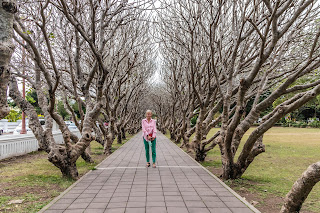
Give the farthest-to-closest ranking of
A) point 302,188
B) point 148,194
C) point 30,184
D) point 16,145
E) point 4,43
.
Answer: point 16,145, point 30,184, point 148,194, point 302,188, point 4,43

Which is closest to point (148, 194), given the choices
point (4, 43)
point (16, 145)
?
point (4, 43)

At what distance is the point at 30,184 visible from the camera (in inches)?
252

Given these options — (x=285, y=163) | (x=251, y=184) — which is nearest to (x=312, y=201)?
(x=251, y=184)

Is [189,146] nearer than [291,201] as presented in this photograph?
No

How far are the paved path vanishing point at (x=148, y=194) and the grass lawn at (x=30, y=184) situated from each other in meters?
0.40

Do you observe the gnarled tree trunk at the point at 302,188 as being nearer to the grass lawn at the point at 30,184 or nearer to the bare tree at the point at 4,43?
the bare tree at the point at 4,43

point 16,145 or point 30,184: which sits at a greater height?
point 16,145

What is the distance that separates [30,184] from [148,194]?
3159 millimetres

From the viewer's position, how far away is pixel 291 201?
356 centimetres

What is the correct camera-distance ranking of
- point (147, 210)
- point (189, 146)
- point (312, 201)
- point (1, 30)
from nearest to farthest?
point (1, 30), point (147, 210), point (312, 201), point (189, 146)

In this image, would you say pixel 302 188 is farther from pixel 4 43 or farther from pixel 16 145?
pixel 16 145

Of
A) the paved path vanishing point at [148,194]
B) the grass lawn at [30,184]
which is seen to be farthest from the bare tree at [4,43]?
the grass lawn at [30,184]

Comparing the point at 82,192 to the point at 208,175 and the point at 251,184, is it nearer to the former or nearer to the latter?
the point at 208,175

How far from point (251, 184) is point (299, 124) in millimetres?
46163
